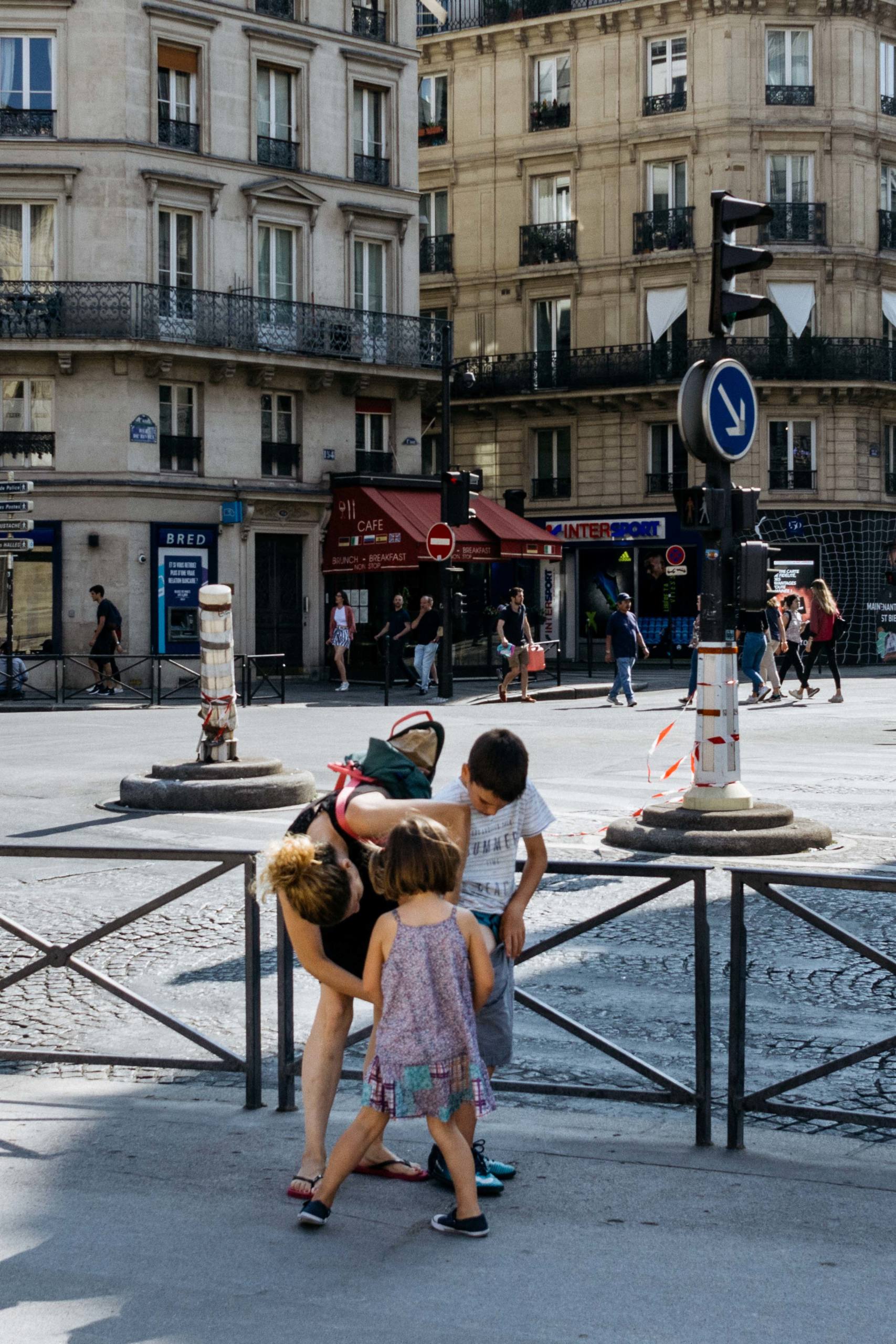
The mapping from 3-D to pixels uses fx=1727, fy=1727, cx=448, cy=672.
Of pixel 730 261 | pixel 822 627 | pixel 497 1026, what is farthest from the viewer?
pixel 822 627

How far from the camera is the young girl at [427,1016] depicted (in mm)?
4246

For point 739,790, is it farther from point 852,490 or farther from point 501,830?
point 852,490

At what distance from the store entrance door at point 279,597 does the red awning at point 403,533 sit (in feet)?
2.34

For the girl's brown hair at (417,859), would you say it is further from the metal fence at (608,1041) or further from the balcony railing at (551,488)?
the balcony railing at (551,488)

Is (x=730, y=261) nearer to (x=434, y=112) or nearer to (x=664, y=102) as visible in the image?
(x=664, y=102)

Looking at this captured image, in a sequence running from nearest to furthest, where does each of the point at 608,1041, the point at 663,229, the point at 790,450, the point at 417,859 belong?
the point at 417,859, the point at 608,1041, the point at 790,450, the point at 663,229

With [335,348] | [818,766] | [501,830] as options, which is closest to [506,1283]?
[501,830]

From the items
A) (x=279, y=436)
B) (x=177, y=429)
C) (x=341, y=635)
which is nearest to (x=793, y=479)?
(x=279, y=436)

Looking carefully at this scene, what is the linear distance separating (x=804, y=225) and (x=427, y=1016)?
39482 mm

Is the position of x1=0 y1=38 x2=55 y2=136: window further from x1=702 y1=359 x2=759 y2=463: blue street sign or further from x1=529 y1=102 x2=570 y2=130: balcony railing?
x1=702 y1=359 x2=759 y2=463: blue street sign

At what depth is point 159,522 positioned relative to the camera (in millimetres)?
32750

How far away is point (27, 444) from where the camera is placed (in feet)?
106

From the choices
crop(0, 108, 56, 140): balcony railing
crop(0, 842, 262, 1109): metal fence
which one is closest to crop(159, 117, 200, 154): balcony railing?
crop(0, 108, 56, 140): balcony railing

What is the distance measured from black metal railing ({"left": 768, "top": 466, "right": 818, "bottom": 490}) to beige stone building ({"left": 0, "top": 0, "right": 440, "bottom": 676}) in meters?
9.22
